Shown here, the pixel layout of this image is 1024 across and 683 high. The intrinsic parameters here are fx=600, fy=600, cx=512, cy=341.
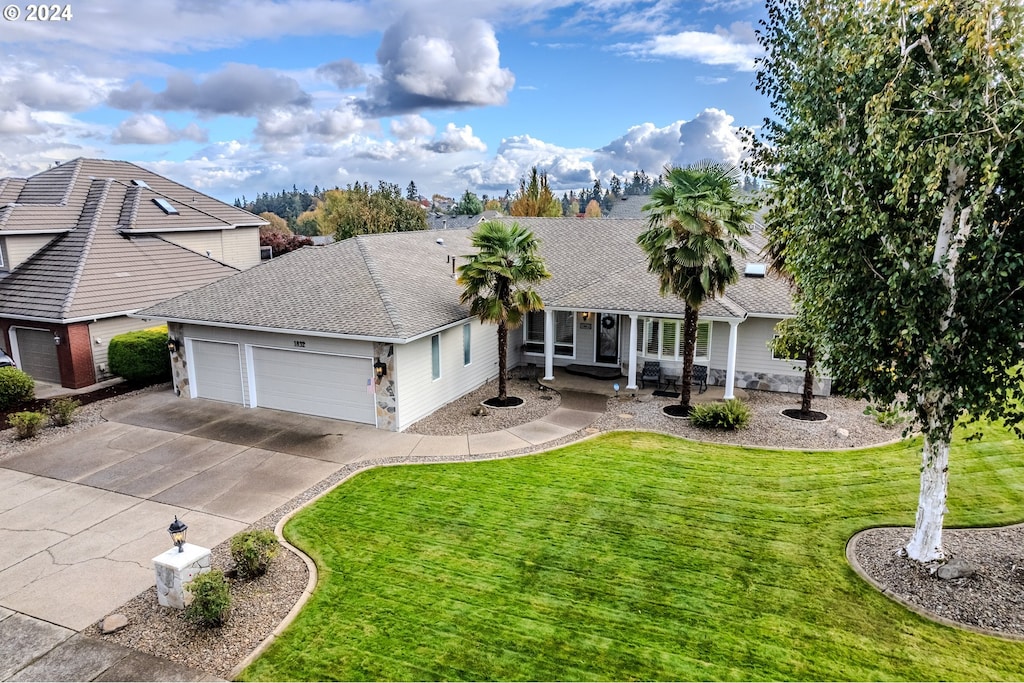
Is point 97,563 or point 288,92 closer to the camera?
point 97,563

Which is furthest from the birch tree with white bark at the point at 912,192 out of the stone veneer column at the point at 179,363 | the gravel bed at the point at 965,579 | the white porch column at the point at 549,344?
the stone veneer column at the point at 179,363

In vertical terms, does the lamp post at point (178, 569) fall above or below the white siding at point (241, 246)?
below

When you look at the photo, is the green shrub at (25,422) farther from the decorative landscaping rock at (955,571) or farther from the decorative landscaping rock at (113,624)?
the decorative landscaping rock at (955,571)

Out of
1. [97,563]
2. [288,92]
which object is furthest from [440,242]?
[97,563]

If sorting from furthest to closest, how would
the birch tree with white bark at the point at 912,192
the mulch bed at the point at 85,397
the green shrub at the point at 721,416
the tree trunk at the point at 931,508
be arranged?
the mulch bed at the point at 85,397 < the green shrub at the point at 721,416 < the tree trunk at the point at 931,508 < the birch tree with white bark at the point at 912,192

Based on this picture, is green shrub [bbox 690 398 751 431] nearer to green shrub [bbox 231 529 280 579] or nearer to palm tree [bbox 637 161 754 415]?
palm tree [bbox 637 161 754 415]

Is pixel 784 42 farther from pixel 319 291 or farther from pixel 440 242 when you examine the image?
pixel 440 242
